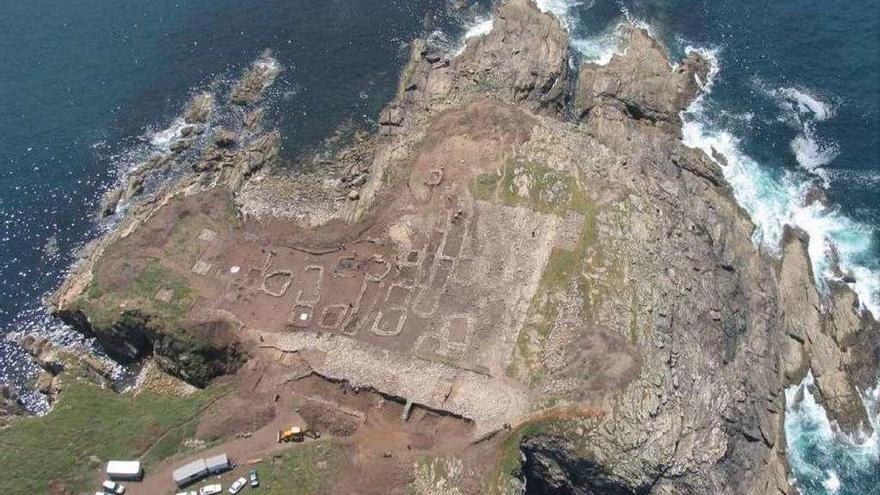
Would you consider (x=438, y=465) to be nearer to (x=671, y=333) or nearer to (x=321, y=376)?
(x=321, y=376)

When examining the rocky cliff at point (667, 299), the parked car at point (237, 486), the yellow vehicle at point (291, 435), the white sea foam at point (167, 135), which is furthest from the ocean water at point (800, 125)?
the white sea foam at point (167, 135)

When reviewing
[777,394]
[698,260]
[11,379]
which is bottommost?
[777,394]

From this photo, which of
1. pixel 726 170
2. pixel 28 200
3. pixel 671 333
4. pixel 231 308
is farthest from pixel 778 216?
pixel 28 200

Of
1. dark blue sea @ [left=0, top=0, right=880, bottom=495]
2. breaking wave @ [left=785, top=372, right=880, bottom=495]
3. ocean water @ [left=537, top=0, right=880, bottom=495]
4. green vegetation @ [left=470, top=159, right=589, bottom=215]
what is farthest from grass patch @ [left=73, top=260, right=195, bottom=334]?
ocean water @ [left=537, top=0, right=880, bottom=495]

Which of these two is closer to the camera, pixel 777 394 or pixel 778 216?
pixel 777 394

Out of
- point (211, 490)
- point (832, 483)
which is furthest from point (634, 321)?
point (211, 490)

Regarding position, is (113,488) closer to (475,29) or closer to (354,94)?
(354,94)

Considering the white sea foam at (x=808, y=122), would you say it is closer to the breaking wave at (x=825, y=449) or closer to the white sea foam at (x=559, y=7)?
the breaking wave at (x=825, y=449)
